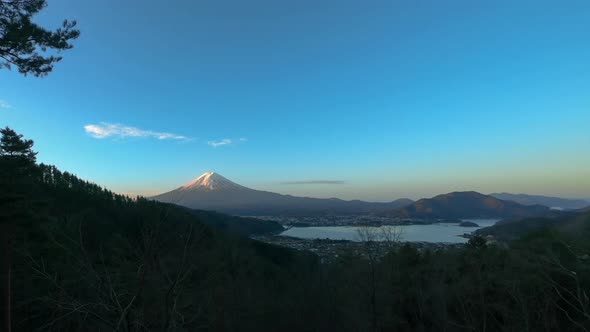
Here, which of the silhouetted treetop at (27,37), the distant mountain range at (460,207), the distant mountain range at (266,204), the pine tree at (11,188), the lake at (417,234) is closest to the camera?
the silhouetted treetop at (27,37)

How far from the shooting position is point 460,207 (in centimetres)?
9819

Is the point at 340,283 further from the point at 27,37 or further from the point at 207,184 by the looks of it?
the point at 207,184

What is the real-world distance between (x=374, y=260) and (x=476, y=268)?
22.6 feet

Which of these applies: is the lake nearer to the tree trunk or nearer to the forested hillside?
the forested hillside

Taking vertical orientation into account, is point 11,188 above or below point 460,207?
above

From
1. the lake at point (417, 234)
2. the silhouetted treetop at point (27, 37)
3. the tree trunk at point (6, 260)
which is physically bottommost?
the lake at point (417, 234)

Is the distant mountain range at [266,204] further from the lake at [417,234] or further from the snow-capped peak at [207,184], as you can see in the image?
the lake at [417,234]

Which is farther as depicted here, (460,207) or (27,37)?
(460,207)

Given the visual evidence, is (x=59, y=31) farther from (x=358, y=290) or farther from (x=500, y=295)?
(x=500, y=295)

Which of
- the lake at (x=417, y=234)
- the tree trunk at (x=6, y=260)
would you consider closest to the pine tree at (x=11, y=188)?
the tree trunk at (x=6, y=260)

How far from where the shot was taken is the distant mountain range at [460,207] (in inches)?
3349

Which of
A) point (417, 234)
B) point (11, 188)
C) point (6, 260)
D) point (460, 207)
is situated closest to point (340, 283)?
point (6, 260)

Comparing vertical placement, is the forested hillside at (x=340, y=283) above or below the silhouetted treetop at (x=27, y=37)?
below

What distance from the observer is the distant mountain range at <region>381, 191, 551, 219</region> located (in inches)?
3349
